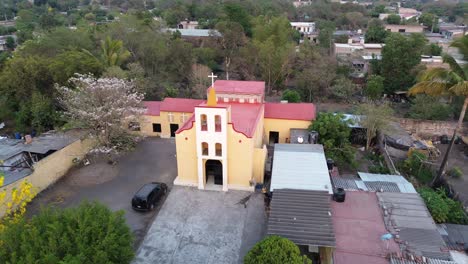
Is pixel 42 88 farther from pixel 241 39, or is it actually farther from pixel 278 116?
pixel 241 39

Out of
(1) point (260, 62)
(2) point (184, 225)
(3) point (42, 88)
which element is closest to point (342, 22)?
(1) point (260, 62)

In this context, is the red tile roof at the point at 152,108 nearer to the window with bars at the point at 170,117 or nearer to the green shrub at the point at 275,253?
the window with bars at the point at 170,117

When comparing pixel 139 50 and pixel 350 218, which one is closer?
pixel 350 218

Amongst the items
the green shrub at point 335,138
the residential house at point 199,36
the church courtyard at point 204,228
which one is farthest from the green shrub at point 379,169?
the residential house at point 199,36

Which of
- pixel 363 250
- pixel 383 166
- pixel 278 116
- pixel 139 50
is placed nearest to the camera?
pixel 363 250

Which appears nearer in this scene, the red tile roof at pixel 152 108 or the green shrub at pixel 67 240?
the green shrub at pixel 67 240

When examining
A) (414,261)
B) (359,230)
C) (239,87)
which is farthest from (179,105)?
(414,261)
